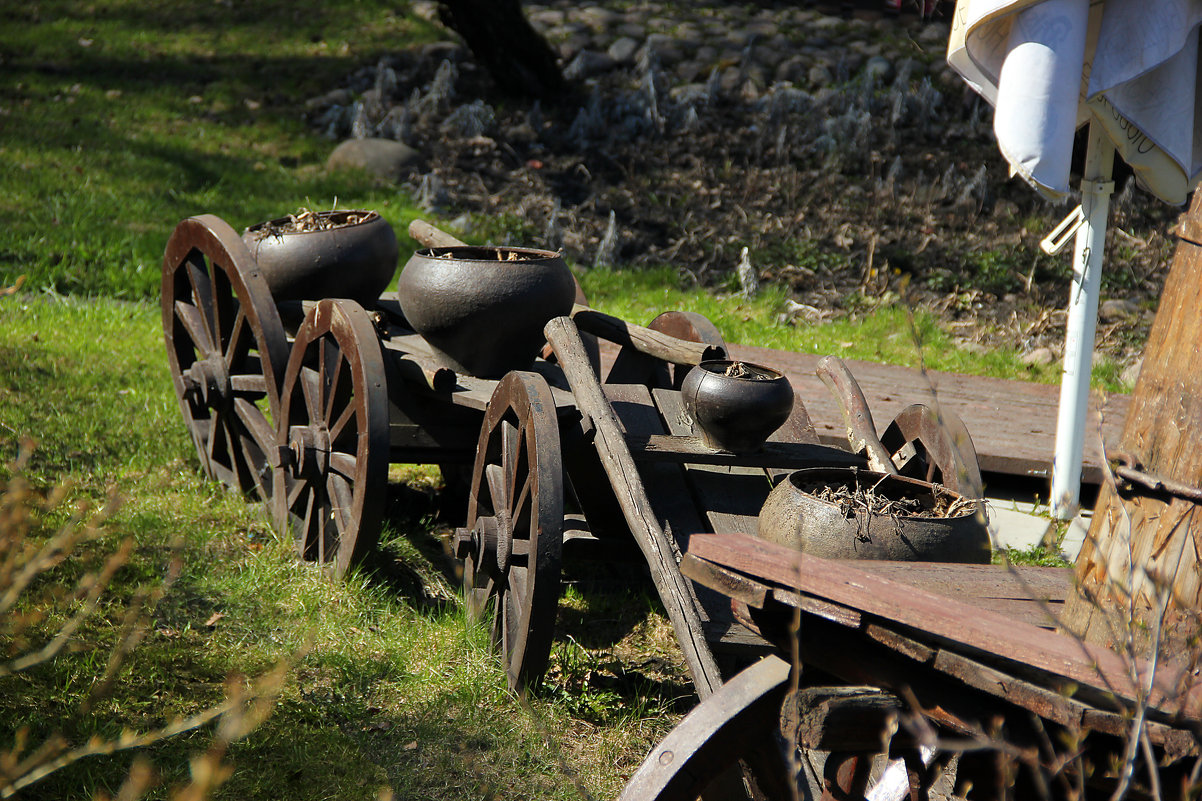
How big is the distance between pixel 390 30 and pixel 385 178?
11.8ft

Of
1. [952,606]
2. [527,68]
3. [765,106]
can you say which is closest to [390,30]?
[527,68]

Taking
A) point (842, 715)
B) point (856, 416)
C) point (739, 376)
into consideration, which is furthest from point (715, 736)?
point (856, 416)

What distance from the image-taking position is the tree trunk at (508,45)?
10133 millimetres

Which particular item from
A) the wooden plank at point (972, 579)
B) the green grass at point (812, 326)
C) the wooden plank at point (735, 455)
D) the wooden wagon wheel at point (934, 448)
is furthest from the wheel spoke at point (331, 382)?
the green grass at point (812, 326)

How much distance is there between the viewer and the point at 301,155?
996 cm

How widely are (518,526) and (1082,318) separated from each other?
2567mm

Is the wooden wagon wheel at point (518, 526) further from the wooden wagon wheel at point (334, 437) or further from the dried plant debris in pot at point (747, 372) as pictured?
the dried plant debris in pot at point (747, 372)

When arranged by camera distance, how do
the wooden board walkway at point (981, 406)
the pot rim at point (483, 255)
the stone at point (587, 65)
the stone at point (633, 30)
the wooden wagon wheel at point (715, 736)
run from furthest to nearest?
the stone at point (633, 30), the stone at point (587, 65), the wooden board walkway at point (981, 406), the pot rim at point (483, 255), the wooden wagon wheel at point (715, 736)

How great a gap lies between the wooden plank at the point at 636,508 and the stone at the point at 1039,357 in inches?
169

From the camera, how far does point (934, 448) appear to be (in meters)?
3.47

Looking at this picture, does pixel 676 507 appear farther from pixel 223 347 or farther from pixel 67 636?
pixel 223 347

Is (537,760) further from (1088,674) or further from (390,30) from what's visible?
(390,30)

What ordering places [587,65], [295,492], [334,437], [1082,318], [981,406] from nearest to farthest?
[334,437] < [295,492] < [1082,318] < [981,406] < [587,65]

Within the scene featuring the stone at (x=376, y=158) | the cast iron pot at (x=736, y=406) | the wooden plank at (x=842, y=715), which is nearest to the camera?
the wooden plank at (x=842, y=715)
